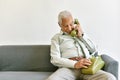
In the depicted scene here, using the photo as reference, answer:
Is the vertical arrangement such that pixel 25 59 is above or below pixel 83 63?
below

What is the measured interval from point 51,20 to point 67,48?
652 millimetres

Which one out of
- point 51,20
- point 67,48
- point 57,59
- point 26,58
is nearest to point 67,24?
point 67,48

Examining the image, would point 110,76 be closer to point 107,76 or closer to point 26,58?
point 107,76

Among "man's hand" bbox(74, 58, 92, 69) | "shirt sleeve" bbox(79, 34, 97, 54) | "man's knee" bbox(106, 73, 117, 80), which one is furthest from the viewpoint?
"shirt sleeve" bbox(79, 34, 97, 54)

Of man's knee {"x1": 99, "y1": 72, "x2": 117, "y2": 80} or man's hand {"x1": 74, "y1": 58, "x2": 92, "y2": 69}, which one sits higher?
man's hand {"x1": 74, "y1": 58, "x2": 92, "y2": 69}

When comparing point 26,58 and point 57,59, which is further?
point 26,58

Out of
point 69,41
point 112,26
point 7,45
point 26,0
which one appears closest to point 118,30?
point 112,26

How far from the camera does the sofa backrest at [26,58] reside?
2.69 metres

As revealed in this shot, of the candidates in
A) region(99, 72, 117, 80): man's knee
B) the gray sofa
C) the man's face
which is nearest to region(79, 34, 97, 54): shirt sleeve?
the man's face

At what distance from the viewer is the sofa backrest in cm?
269

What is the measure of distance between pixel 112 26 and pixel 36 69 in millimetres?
1123

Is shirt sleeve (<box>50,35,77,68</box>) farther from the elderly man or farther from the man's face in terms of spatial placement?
the man's face

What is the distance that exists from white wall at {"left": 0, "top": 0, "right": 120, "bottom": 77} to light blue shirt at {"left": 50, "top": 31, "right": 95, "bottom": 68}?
0.50 metres

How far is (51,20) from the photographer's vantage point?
2.90 metres
